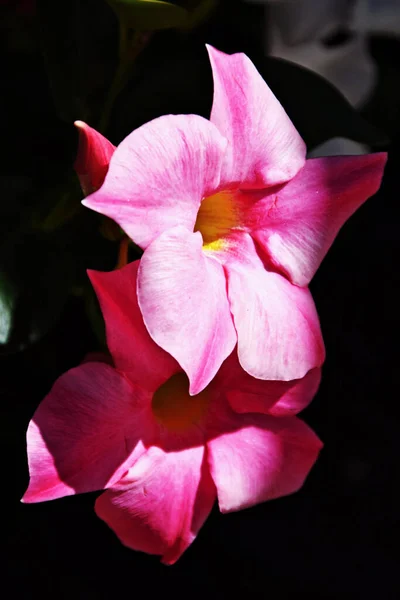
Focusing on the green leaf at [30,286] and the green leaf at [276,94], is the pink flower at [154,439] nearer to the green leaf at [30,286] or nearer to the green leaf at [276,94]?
the green leaf at [30,286]

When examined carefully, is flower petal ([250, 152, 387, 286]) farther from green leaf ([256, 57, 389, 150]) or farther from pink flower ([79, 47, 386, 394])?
green leaf ([256, 57, 389, 150])

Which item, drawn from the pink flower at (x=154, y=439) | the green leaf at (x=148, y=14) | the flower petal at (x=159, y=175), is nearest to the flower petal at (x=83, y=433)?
the pink flower at (x=154, y=439)

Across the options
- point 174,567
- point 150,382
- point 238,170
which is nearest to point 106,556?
point 174,567

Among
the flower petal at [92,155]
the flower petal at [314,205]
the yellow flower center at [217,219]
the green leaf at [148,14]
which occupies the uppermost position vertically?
the green leaf at [148,14]

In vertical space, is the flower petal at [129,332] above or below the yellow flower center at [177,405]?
above

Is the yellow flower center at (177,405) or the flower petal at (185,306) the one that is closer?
the flower petal at (185,306)

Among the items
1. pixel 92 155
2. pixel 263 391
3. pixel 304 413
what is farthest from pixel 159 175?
pixel 304 413

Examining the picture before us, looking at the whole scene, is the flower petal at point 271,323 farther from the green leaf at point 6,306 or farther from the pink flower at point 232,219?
the green leaf at point 6,306
